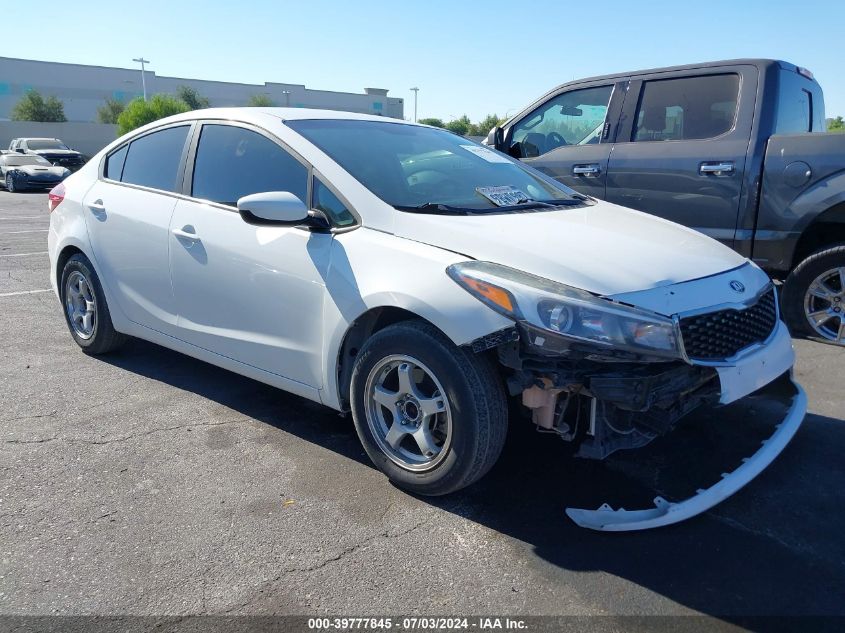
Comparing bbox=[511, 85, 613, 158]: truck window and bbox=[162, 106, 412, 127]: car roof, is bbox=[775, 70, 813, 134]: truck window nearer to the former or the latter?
bbox=[511, 85, 613, 158]: truck window

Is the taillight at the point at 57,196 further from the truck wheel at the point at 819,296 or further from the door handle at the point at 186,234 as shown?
the truck wheel at the point at 819,296

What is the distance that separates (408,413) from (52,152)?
90.1ft

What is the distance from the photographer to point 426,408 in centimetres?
297

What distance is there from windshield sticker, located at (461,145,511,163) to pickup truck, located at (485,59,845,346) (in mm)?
1933

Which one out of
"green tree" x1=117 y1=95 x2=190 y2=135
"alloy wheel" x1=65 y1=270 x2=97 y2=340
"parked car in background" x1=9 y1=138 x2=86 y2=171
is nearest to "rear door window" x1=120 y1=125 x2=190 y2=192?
"alloy wheel" x1=65 y1=270 x2=97 y2=340

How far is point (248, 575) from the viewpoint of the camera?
2570 millimetres

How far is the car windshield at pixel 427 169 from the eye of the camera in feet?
11.3

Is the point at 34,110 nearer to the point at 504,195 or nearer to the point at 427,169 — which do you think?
the point at 427,169

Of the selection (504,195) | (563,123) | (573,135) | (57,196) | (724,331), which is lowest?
(724,331)

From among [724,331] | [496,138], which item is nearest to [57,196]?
[496,138]

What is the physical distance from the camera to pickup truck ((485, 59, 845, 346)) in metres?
5.09

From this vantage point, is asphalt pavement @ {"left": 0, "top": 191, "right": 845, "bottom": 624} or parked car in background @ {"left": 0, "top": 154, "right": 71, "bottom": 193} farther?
parked car in background @ {"left": 0, "top": 154, "right": 71, "bottom": 193}

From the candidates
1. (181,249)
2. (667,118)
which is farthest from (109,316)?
(667,118)

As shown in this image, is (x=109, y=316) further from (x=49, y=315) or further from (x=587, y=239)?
(x=587, y=239)
